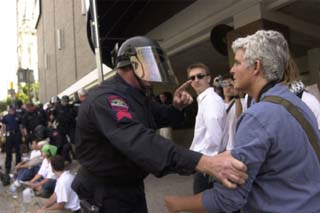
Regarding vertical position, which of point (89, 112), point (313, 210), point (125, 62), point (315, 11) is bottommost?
point (313, 210)

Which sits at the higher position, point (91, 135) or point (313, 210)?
point (91, 135)

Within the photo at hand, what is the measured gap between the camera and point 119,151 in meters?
2.27

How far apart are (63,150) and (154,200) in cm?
490

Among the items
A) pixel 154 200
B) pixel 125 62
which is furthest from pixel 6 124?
pixel 125 62

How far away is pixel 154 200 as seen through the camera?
22.0ft

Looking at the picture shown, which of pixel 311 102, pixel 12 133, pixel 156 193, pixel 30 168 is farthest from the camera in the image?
pixel 12 133

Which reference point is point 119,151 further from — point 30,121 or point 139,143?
point 30,121

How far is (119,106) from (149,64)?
1.32ft

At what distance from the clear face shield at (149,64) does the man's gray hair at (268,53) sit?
2.50ft

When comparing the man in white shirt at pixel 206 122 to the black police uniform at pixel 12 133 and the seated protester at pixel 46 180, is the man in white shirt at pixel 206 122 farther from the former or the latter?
the black police uniform at pixel 12 133

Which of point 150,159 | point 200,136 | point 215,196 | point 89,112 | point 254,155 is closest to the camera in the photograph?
point 254,155

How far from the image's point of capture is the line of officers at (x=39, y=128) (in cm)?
1061

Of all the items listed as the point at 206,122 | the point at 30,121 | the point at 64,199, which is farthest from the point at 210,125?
the point at 30,121

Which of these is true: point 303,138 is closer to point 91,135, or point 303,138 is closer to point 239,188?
point 239,188
